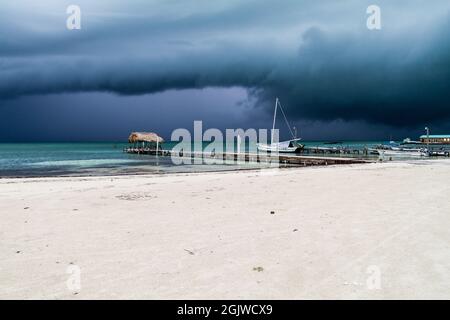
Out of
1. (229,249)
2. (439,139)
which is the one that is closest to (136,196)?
(229,249)

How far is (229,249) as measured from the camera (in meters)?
6.17

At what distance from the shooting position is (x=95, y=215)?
9.38m

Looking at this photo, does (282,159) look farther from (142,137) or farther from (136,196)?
(142,137)

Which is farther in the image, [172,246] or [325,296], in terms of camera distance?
[172,246]

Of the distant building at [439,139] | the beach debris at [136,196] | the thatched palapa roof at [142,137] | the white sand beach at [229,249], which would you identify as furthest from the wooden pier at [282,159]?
the distant building at [439,139]

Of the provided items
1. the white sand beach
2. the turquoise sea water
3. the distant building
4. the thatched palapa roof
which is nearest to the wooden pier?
the turquoise sea water

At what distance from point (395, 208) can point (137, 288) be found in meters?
7.90

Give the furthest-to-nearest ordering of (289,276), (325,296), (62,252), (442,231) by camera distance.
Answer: (442,231) → (62,252) → (289,276) → (325,296)

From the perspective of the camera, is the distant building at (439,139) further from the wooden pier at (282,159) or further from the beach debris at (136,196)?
the beach debris at (136,196)

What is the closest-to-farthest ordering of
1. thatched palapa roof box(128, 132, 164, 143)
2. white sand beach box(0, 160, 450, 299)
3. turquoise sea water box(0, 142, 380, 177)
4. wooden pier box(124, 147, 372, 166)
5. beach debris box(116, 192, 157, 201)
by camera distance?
white sand beach box(0, 160, 450, 299), beach debris box(116, 192, 157, 201), turquoise sea water box(0, 142, 380, 177), wooden pier box(124, 147, 372, 166), thatched palapa roof box(128, 132, 164, 143)

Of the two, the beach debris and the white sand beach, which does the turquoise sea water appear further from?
the white sand beach

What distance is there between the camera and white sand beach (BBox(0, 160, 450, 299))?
4.52 meters
